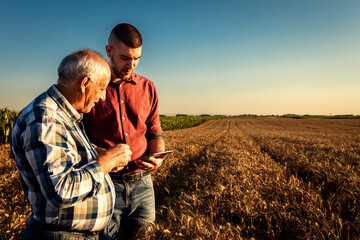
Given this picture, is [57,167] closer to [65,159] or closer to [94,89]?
[65,159]

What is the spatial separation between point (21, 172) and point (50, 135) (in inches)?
13.8

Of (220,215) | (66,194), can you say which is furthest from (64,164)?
(220,215)

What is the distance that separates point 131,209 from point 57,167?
140 centimetres

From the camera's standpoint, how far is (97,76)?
5.11ft

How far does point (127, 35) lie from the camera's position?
2.20 metres

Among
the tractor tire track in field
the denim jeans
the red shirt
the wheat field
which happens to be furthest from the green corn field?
the denim jeans

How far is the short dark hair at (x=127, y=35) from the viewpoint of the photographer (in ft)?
7.22

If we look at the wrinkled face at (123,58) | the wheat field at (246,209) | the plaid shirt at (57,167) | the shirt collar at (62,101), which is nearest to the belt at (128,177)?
the wheat field at (246,209)

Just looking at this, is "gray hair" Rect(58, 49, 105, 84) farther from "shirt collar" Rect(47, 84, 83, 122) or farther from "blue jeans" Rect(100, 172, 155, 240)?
"blue jeans" Rect(100, 172, 155, 240)

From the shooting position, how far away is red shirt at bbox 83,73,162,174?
7.54 feet

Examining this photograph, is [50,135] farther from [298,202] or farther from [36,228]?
[298,202]

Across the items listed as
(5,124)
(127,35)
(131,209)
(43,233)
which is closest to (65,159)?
(43,233)

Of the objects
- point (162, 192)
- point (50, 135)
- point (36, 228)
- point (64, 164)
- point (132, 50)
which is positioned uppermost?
point (132, 50)

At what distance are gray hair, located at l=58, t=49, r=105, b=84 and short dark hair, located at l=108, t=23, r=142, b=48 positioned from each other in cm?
74
